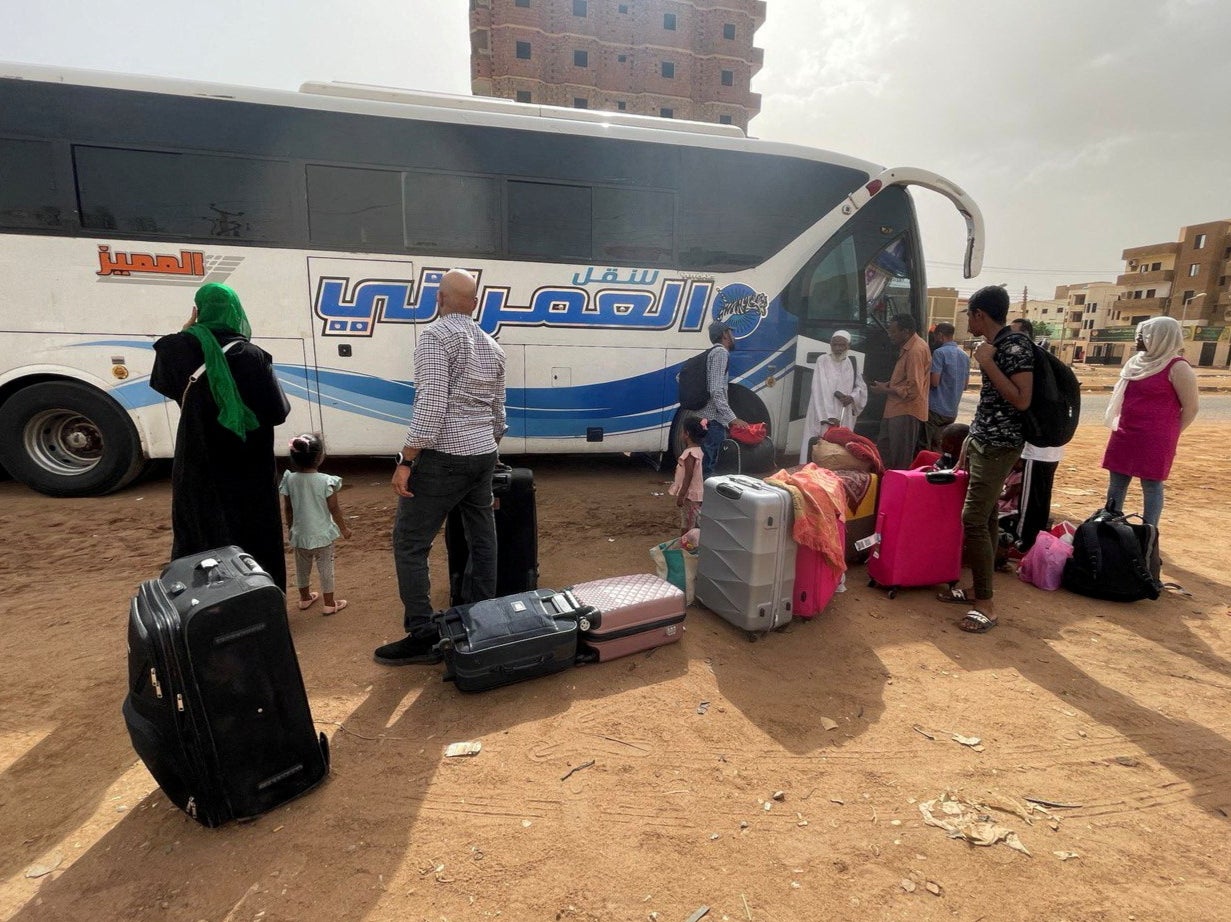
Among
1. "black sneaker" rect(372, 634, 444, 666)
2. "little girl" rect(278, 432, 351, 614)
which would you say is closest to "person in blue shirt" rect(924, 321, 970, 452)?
"black sneaker" rect(372, 634, 444, 666)

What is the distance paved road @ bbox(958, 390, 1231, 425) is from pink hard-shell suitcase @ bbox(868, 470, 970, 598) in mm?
9907

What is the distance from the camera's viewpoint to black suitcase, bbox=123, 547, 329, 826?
→ 1938 millimetres

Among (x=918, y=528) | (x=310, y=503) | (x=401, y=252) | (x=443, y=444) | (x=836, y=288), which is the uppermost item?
(x=401, y=252)

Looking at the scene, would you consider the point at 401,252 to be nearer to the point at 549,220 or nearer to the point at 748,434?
the point at 549,220

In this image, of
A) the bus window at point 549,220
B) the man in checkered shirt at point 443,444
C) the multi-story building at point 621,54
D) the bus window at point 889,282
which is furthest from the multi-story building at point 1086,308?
the man in checkered shirt at point 443,444

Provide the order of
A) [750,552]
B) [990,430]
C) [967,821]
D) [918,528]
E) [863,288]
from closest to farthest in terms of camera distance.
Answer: [967,821] < [750,552] < [990,430] < [918,528] < [863,288]

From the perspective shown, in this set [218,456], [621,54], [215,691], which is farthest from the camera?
[621,54]

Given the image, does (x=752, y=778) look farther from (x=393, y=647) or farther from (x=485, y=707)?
(x=393, y=647)

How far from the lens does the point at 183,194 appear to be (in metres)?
5.28

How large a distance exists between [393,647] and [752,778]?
6.47 ft

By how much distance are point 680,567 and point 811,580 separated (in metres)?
0.85

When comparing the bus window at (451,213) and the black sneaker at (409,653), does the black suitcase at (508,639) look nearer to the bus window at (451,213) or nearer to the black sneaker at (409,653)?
the black sneaker at (409,653)

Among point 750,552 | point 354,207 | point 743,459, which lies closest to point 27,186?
point 354,207

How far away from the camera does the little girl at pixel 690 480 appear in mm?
4152
